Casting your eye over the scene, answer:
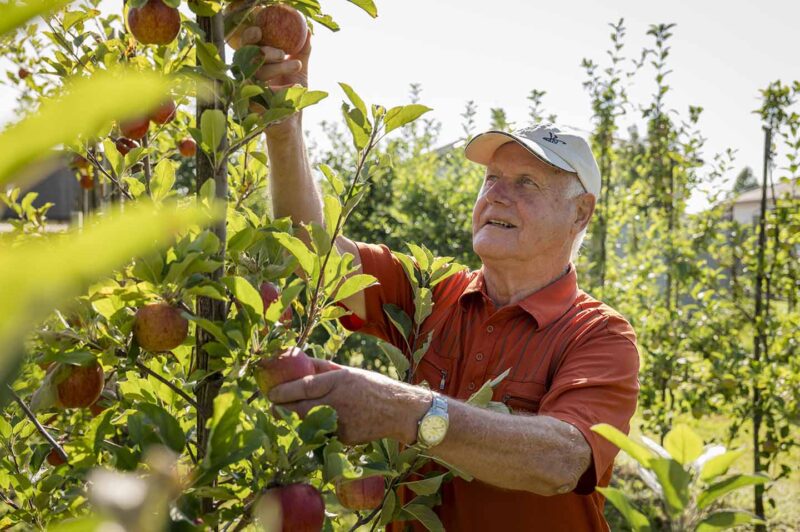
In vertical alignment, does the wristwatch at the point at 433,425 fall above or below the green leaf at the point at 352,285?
below

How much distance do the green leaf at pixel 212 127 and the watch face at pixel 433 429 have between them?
60cm

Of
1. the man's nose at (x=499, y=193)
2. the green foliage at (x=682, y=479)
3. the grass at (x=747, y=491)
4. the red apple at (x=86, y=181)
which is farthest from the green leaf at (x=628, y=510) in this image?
the grass at (x=747, y=491)

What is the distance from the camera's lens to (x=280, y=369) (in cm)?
116

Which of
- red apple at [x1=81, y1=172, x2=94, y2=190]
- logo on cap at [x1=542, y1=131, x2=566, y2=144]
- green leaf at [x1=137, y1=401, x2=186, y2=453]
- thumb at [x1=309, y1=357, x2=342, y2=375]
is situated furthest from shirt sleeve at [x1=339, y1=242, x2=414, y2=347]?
red apple at [x1=81, y1=172, x2=94, y2=190]

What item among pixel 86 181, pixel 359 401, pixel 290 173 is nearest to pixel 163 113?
pixel 290 173

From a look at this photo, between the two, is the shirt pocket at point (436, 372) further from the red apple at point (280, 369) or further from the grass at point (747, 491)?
the grass at point (747, 491)

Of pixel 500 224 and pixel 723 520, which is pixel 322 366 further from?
pixel 500 224

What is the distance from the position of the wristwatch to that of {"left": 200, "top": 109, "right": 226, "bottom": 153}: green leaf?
0.59 m

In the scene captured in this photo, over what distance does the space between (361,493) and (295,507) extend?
0.38m

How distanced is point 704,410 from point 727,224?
4.21 feet

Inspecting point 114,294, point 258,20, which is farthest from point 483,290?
point 114,294

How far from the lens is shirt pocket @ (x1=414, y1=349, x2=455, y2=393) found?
6.98 ft

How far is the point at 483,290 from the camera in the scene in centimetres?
237

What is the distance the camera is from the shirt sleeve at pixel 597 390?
1.68 meters
